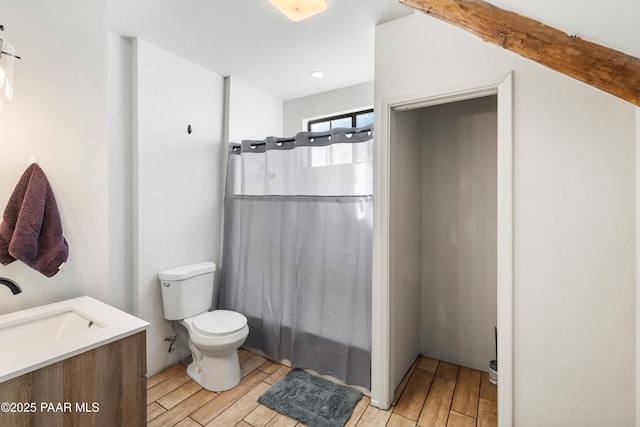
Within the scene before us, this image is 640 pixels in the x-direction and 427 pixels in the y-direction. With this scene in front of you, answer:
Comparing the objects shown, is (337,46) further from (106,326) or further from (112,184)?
(106,326)

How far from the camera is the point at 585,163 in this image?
4.25 feet

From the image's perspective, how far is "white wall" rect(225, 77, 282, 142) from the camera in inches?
107

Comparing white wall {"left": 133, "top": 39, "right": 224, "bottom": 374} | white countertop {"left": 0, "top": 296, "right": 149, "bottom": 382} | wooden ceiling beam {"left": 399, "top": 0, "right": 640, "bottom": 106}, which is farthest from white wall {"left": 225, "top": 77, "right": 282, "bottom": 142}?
wooden ceiling beam {"left": 399, "top": 0, "right": 640, "bottom": 106}

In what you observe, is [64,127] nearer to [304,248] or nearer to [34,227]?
[34,227]

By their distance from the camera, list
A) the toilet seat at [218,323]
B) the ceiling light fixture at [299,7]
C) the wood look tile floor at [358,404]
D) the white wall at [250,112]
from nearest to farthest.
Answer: the ceiling light fixture at [299,7]
the wood look tile floor at [358,404]
the toilet seat at [218,323]
the white wall at [250,112]

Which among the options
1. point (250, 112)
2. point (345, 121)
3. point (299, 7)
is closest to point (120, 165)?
point (250, 112)

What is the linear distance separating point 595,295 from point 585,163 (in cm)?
58

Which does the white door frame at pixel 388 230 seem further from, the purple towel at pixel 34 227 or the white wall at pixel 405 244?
the purple towel at pixel 34 227

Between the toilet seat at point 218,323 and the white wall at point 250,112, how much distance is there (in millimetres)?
1527

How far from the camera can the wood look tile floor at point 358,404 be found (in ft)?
5.74

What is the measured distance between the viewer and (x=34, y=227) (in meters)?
1.36

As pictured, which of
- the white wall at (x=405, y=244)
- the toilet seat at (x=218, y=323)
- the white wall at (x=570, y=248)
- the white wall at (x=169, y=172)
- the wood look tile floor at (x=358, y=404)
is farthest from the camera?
the white wall at (x=169, y=172)

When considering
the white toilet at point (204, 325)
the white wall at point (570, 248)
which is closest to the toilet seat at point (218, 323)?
the white toilet at point (204, 325)

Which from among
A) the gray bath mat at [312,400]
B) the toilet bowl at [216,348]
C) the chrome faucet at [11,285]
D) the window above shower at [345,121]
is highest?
the window above shower at [345,121]
